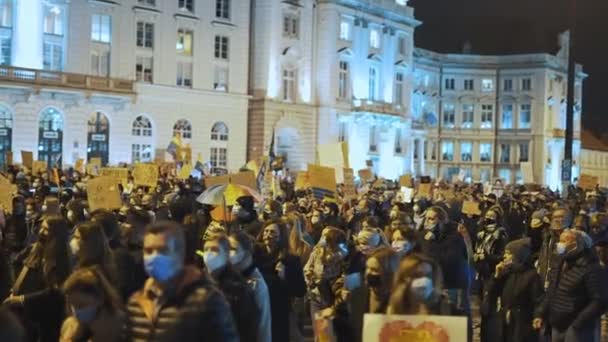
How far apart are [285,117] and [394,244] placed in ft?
149

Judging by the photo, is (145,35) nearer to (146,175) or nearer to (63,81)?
(63,81)

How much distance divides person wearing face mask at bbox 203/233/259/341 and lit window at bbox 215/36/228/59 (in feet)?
146

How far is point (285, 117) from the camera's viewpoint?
52875 millimetres

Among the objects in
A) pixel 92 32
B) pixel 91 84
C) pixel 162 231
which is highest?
pixel 92 32

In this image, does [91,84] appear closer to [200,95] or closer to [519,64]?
[200,95]

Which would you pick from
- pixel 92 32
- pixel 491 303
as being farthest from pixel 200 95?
pixel 491 303

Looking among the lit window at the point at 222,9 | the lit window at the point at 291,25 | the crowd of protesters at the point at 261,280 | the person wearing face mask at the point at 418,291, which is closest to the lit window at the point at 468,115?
the lit window at the point at 291,25

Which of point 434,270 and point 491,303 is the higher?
point 434,270

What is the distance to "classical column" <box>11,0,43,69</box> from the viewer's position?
40.9 m

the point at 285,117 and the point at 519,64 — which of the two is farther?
the point at 519,64

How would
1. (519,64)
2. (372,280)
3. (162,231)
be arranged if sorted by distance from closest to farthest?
(162,231) → (372,280) → (519,64)

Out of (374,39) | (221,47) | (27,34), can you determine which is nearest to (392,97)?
(374,39)

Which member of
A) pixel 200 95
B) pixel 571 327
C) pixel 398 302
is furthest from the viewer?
pixel 200 95

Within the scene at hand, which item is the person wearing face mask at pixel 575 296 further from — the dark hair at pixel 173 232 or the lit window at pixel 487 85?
the lit window at pixel 487 85
